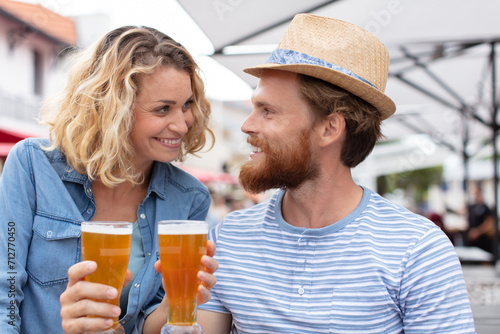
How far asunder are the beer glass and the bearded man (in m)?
0.57

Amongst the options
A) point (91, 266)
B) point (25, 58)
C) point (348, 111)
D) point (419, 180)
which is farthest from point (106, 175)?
point (419, 180)

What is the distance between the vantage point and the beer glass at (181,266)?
130 cm

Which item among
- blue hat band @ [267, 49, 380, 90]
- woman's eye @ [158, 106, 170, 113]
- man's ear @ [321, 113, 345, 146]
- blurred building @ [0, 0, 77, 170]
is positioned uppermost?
blurred building @ [0, 0, 77, 170]

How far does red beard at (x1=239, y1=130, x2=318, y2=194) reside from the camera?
1.92 m

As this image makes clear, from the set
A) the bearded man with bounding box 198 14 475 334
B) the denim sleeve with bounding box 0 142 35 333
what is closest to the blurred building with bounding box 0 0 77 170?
the denim sleeve with bounding box 0 142 35 333

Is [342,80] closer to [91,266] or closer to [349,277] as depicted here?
[349,277]

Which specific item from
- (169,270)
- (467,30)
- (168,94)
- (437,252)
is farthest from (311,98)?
(467,30)

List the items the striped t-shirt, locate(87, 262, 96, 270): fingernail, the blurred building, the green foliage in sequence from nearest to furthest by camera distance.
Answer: locate(87, 262, 96, 270): fingernail → the striped t-shirt → the blurred building → the green foliage

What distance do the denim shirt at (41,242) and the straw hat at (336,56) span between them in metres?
0.96

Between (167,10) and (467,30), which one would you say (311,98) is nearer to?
(167,10)

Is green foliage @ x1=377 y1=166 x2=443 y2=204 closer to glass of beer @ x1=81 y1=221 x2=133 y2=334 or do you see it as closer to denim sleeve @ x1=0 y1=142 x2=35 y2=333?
denim sleeve @ x1=0 y1=142 x2=35 y2=333

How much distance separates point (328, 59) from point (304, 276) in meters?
0.85

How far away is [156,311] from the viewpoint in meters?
1.87

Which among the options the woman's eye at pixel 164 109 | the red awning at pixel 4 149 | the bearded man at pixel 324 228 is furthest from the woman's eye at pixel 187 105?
the red awning at pixel 4 149
